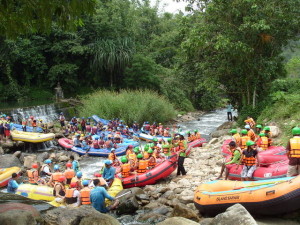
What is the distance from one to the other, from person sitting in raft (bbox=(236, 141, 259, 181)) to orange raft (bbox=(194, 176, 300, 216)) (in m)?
0.92

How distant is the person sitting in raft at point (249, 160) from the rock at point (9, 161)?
32.2 ft

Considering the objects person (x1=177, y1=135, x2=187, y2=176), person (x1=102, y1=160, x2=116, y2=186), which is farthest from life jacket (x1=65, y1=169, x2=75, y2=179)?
person (x1=177, y1=135, x2=187, y2=176)

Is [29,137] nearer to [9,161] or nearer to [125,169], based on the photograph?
[9,161]

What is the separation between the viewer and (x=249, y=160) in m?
7.14

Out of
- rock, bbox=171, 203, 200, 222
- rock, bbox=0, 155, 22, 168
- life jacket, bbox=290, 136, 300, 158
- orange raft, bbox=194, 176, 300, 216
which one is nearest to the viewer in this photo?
orange raft, bbox=194, 176, 300, 216

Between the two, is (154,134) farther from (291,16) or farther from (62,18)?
(62,18)

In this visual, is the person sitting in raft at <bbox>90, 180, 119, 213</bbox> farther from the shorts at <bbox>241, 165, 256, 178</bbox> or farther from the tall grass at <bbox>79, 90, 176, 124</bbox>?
the tall grass at <bbox>79, 90, 176, 124</bbox>

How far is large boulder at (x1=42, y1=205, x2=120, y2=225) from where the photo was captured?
4.32 meters

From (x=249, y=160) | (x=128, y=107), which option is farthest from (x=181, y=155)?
(x=128, y=107)

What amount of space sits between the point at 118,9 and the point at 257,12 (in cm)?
2063

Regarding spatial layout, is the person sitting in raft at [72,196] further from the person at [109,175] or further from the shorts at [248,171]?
the shorts at [248,171]

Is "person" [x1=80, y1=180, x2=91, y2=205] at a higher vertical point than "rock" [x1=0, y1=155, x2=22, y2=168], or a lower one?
higher

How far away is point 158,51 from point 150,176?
25.6m

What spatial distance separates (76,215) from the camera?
16.7 feet
